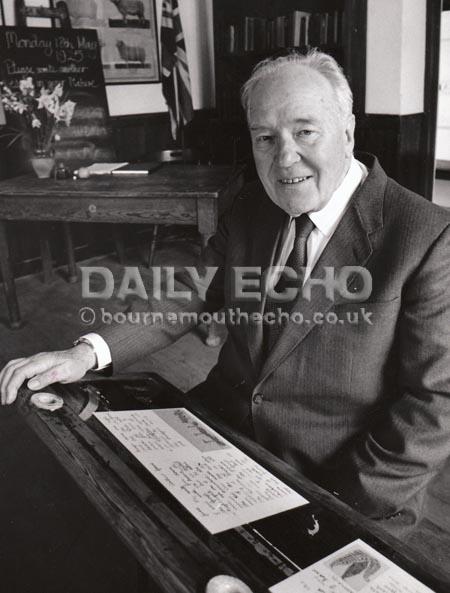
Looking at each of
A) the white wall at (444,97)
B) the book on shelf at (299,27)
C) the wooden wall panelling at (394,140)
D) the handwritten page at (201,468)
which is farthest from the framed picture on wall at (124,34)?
the handwritten page at (201,468)

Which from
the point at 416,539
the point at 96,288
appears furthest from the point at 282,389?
the point at 96,288

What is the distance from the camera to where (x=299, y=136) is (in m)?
1.17

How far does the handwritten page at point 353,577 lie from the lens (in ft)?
2.22

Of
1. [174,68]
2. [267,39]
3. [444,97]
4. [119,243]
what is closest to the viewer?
[119,243]

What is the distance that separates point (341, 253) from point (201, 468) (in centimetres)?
50

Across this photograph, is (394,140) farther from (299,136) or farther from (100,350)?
(100,350)

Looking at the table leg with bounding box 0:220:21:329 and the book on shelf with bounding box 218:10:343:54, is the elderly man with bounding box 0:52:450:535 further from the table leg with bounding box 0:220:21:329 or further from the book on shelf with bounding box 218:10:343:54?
the book on shelf with bounding box 218:10:343:54

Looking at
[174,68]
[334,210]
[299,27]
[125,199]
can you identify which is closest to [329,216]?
[334,210]

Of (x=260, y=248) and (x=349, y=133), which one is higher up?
(x=349, y=133)

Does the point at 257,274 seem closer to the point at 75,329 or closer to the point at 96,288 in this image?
the point at 75,329

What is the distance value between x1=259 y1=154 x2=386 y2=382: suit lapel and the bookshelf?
3.48m

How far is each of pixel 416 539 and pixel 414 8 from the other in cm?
375

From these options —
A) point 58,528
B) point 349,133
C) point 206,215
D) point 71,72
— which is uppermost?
point 71,72

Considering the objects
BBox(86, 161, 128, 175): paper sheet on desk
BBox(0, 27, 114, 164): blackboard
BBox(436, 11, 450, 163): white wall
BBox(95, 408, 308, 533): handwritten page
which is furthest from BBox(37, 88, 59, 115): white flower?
BBox(436, 11, 450, 163): white wall
